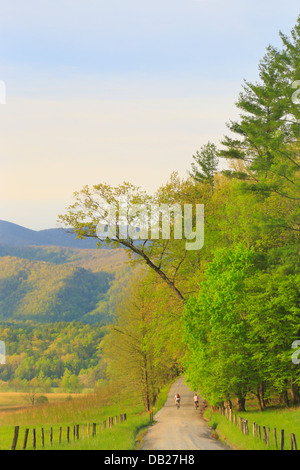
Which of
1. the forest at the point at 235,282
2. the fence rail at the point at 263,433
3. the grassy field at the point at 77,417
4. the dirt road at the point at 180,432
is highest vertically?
the forest at the point at 235,282

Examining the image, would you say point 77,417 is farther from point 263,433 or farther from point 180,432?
point 263,433

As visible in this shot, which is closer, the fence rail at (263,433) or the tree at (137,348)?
the fence rail at (263,433)

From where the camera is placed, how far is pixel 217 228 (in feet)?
145

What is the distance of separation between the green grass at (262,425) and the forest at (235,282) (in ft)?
5.15

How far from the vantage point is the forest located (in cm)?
3228

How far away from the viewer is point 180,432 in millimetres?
27031

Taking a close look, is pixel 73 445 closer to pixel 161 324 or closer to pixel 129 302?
pixel 161 324

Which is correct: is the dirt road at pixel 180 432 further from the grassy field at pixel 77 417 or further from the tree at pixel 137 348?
the tree at pixel 137 348

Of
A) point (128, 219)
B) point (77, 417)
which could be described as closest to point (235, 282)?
point (128, 219)

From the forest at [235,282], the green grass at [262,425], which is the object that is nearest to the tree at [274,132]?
the forest at [235,282]

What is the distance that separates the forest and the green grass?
157 centimetres

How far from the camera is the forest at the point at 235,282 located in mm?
32281

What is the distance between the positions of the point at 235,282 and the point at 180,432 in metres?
10.4

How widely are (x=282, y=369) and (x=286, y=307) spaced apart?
396 centimetres
